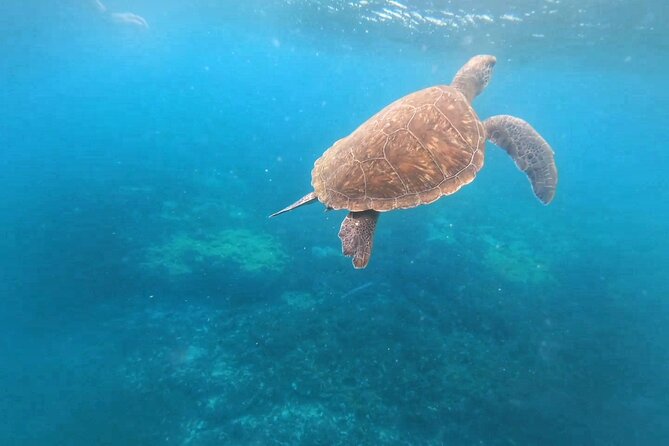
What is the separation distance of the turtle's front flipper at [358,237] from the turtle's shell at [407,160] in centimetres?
25

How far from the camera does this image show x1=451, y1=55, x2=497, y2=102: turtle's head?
6.79m

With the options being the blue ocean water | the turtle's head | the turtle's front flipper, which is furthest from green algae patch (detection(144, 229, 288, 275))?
the turtle's head

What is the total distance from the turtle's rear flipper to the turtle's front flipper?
3076mm

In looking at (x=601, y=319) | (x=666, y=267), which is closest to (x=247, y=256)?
(x=601, y=319)

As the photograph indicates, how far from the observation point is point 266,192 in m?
14.4

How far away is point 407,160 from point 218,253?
297 inches

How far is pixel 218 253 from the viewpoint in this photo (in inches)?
395

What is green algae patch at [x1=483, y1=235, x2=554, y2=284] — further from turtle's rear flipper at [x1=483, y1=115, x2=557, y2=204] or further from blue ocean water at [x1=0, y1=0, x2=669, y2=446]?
turtle's rear flipper at [x1=483, y1=115, x2=557, y2=204]

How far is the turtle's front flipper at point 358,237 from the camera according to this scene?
4.28m

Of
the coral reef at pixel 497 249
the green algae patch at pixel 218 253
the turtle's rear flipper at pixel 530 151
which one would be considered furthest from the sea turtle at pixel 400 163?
the coral reef at pixel 497 249

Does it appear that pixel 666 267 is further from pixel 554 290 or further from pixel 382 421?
pixel 382 421

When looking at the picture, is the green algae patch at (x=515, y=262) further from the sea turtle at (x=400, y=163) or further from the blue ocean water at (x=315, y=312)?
the sea turtle at (x=400, y=163)

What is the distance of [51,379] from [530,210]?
17952 mm

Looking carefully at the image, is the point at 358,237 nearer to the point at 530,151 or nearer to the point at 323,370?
the point at 323,370
